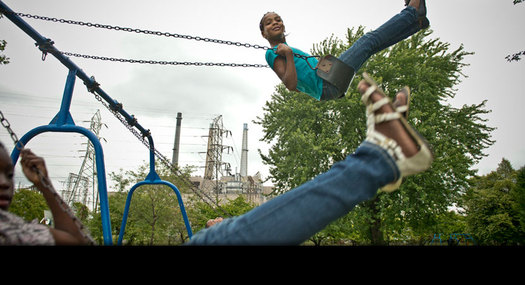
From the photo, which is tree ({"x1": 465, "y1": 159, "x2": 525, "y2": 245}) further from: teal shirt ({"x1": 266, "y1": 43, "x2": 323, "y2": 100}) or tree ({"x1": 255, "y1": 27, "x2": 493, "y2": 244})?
teal shirt ({"x1": 266, "y1": 43, "x2": 323, "y2": 100})

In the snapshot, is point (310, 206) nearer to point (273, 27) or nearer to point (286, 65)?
point (286, 65)

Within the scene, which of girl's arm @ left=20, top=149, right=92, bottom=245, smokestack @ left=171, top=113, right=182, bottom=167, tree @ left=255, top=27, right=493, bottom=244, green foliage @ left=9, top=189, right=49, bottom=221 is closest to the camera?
girl's arm @ left=20, top=149, right=92, bottom=245

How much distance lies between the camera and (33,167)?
46.0 inches

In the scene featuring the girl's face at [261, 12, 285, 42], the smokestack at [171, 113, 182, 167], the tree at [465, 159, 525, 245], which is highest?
the smokestack at [171, 113, 182, 167]

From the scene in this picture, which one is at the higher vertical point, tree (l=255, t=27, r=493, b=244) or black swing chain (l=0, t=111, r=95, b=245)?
tree (l=255, t=27, r=493, b=244)

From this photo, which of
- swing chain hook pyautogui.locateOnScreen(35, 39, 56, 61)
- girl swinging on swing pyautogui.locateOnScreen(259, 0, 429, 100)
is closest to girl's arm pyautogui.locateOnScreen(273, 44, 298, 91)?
girl swinging on swing pyautogui.locateOnScreen(259, 0, 429, 100)

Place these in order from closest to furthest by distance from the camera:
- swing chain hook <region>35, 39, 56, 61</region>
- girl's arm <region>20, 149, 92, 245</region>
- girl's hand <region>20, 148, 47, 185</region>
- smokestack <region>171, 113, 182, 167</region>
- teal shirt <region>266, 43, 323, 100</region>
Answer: girl's arm <region>20, 149, 92, 245</region> → girl's hand <region>20, 148, 47, 185</region> → teal shirt <region>266, 43, 323, 100</region> → swing chain hook <region>35, 39, 56, 61</region> → smokestack <region>171, 113, 182, 167</region>

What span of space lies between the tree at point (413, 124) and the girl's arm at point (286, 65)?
9829mm

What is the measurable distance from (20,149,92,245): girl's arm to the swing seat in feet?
6.29

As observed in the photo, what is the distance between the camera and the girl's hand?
117cm

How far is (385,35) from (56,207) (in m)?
2.50

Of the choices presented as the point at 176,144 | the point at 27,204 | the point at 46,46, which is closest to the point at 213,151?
the point at 176,144
